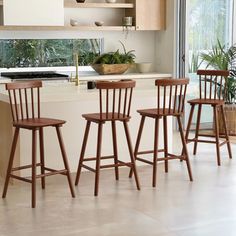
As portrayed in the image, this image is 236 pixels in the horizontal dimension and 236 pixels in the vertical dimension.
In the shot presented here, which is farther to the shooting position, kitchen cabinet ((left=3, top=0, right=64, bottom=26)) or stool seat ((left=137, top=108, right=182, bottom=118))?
kitchen cabinet ((left=3, top=0, right=64, bottom=26))

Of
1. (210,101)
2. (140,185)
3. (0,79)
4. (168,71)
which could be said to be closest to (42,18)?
(0,79)

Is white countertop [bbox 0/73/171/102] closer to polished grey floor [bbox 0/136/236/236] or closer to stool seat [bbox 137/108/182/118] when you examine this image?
stool seat [bbox 137/108/182/118]

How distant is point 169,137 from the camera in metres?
6.23

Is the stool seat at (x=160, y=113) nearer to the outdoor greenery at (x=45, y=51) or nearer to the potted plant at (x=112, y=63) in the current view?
the potted plant at (x=112, y=63)

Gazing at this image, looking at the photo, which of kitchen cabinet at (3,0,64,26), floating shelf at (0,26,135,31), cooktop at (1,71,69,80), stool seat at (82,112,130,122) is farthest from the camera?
floating shelf at (0,26,135,31)

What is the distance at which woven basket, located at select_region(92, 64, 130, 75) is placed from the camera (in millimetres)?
7664

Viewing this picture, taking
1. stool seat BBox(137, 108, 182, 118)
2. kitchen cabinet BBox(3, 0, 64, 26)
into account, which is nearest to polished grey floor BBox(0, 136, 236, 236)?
stool seat BBox(137, 108, 182, 118)

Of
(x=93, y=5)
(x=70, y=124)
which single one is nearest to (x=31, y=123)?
(x=70, y=124)

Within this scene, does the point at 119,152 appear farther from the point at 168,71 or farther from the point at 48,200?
the point at 168,71

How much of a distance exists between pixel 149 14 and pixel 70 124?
296 cm

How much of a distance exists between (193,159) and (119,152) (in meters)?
0.91

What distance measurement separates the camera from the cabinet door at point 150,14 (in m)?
8.01

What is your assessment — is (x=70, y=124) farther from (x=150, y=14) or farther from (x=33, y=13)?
(x=150, y=14)

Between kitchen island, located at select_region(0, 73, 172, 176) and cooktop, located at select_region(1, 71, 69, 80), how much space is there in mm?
1375
